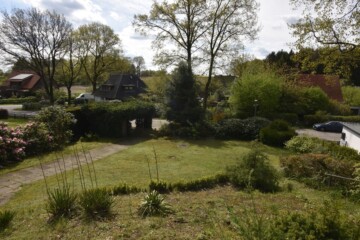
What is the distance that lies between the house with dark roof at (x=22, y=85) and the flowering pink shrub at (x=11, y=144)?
48.1 metres

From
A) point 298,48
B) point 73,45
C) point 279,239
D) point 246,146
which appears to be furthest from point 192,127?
point 73,45

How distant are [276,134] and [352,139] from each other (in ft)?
15.3

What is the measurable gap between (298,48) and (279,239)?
50.7 ft

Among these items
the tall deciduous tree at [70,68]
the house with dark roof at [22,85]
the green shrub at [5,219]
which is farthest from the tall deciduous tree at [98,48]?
the green shrub at [5,219]

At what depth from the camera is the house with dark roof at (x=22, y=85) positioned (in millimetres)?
58031

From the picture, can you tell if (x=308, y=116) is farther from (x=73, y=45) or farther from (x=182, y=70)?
(x=73, y=45)

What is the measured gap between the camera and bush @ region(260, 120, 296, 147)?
19578 millimetres

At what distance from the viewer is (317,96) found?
1312 inches

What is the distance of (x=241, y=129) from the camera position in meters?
22.6

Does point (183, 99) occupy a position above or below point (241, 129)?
above

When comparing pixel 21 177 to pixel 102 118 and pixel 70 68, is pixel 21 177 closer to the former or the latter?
pixel 102 118

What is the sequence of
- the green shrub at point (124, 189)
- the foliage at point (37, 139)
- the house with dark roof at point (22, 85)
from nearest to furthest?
the green shrub at point (124, 189) < the foliage at point (37, 139) < the house with dark roof at point (22, 85)

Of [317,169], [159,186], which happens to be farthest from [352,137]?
[159,186]

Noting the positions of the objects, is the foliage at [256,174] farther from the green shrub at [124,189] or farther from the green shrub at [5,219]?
the green shrub at [5,219]
